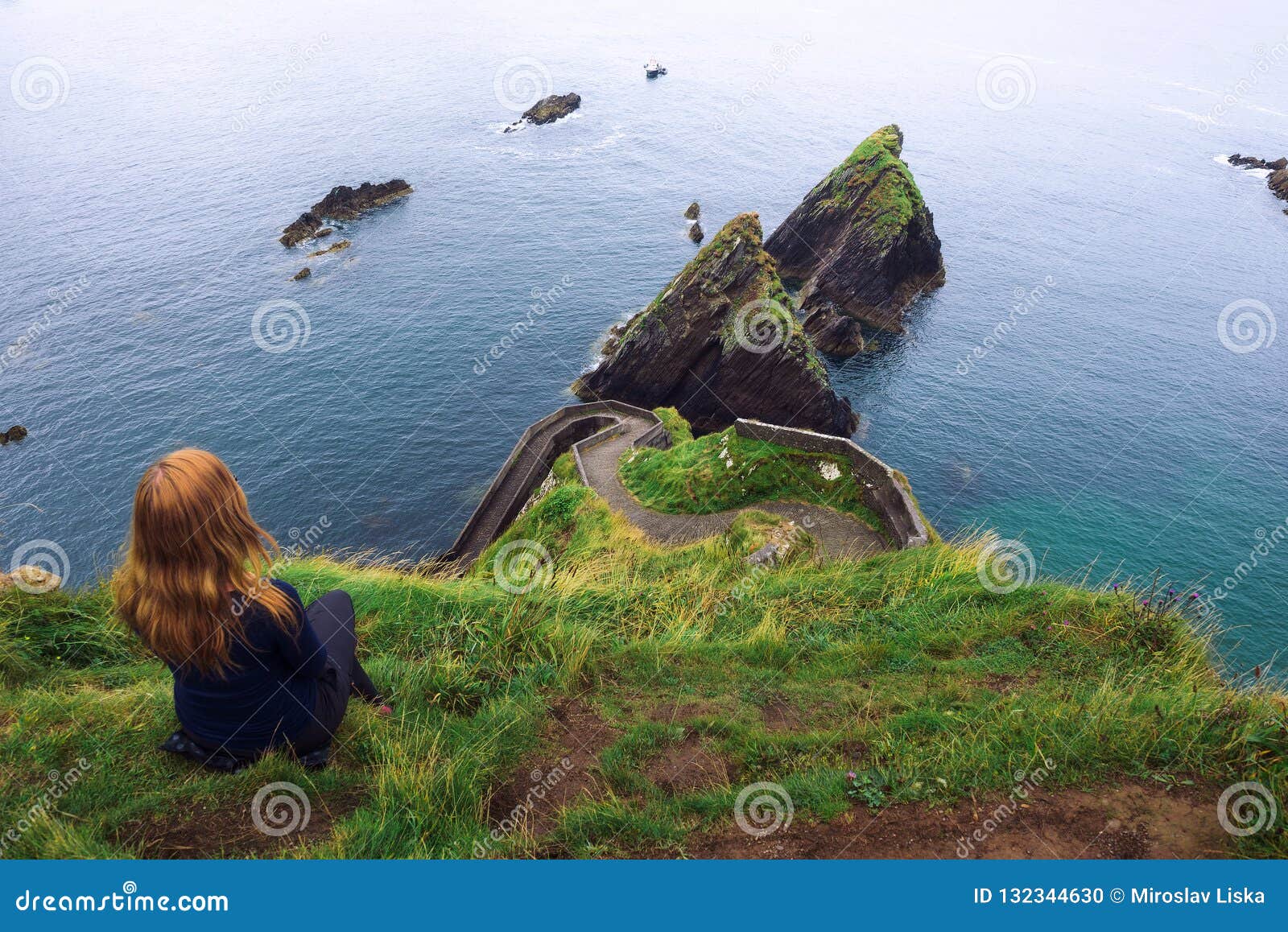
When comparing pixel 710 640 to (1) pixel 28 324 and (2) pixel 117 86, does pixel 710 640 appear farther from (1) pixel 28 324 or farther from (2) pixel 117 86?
(2) pixel 117 86

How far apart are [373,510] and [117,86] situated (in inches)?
4024

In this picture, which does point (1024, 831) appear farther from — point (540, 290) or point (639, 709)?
point (540, 290)

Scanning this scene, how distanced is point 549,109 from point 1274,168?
8564cm

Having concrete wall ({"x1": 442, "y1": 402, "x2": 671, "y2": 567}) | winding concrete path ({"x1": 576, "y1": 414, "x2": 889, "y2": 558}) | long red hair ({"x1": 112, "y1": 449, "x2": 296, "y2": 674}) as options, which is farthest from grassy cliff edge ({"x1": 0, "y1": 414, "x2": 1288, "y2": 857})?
concrete wall ({"x1": 442, "y1": 402, "x2": 671, "y2": 567})

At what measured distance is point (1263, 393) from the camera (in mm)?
40406

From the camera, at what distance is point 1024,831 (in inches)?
183

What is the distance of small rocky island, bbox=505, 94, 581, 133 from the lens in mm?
83312

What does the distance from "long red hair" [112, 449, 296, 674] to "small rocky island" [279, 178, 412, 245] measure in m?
55.4

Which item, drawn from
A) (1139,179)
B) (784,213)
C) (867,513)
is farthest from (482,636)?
(1139,179)

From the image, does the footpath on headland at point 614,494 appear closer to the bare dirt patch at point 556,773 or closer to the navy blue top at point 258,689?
the bare dirt patch at point 556,773

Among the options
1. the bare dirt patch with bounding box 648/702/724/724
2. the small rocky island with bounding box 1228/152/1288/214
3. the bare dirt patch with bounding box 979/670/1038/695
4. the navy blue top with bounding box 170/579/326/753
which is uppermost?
the navy blue top with bounding box 170/579/326/753

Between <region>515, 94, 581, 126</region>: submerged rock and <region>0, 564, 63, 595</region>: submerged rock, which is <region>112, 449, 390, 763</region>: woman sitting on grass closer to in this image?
<region>0, 564, 63, 595</region>: submerged rock

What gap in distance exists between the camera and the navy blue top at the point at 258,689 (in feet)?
14.6

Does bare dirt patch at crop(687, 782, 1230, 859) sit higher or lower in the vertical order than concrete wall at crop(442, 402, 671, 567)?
A: higher
